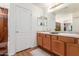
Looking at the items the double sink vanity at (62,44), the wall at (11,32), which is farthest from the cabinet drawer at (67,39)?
the wall at (11,32)

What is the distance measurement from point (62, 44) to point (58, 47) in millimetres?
250

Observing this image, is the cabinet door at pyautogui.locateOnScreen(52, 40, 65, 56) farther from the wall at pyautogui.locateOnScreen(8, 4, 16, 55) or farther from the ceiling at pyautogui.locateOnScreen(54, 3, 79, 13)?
the wall at pyautogui.locateOnScreen(8, 4, 16, 55)

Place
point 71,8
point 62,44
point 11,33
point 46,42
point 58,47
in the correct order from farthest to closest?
point 46,42, point 11,33, point 58,47, point 71,8, point 62,44

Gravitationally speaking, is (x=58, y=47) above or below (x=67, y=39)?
below

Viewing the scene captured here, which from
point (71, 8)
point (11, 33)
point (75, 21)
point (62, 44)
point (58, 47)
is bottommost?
point (58, 47)

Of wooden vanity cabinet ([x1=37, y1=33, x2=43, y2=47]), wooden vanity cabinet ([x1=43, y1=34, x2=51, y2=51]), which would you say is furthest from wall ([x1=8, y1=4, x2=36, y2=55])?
wooden vanity cabinet ([x1=37, y1=33, x2=43, y2=47])

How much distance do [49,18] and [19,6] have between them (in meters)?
1.23

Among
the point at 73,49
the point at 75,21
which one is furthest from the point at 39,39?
the point at 73,49

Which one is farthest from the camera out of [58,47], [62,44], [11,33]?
[11,33]

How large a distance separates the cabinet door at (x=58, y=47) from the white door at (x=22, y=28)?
95cm

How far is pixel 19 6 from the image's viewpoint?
3564mm

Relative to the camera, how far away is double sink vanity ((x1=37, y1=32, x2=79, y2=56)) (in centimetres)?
246

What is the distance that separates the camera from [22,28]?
370 cm

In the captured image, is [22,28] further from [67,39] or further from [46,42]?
[67,39]
